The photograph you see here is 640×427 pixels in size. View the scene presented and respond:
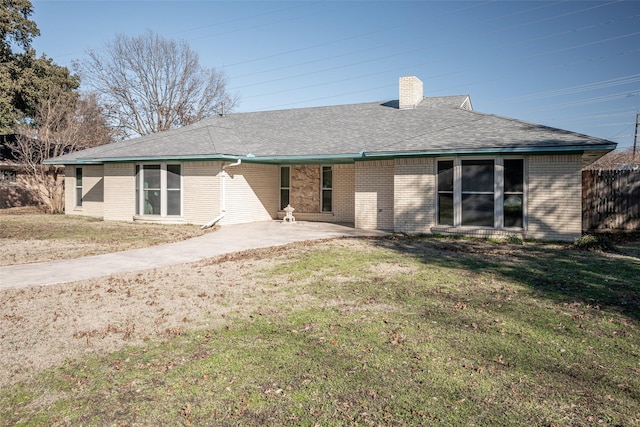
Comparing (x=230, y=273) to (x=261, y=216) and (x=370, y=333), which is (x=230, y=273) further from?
(x=261, y=216)

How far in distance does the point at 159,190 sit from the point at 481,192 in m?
12.2

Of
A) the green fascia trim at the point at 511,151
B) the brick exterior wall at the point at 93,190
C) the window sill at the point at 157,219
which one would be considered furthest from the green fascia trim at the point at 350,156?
the window sill at the point at 157,219

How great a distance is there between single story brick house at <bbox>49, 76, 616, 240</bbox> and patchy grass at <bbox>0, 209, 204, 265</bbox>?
1.69m

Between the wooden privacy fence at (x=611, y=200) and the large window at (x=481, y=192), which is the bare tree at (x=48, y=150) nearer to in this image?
the large window at (x=481, y=192)

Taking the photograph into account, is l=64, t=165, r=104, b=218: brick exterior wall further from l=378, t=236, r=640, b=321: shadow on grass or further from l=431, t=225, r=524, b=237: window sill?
l=431, t=225, r=524, b=237: window sill

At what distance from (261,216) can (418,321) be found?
1423 cm

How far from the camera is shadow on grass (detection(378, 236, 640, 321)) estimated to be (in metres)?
6.77

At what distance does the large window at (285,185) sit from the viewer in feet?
65.7

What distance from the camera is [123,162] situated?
1859 cm

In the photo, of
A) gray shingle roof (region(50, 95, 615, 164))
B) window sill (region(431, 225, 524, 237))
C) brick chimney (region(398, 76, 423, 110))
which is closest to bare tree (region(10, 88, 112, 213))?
gray shingle roof (region(50, 95, 615, 164))

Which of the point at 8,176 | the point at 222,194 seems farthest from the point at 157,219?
the point at 8,176

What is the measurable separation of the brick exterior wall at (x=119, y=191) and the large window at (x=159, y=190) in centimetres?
45

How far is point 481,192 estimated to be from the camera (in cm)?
1351

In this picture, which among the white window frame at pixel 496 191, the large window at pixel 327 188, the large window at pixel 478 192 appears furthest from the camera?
the large window at pixel 327 188
